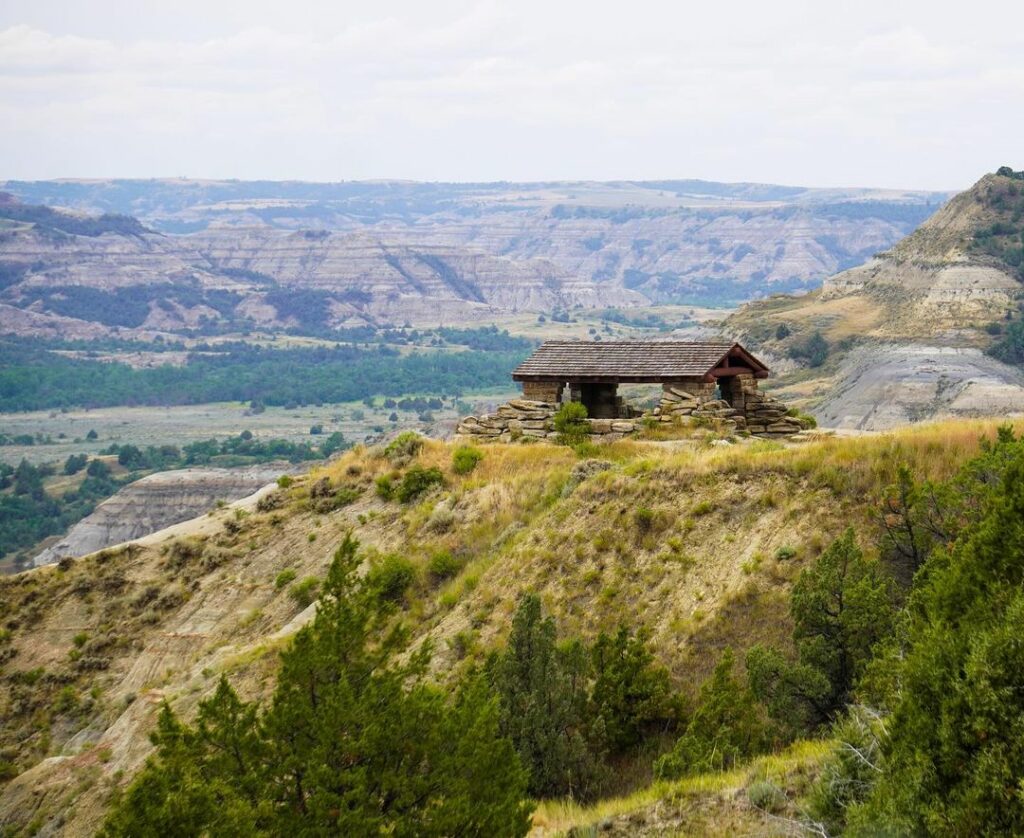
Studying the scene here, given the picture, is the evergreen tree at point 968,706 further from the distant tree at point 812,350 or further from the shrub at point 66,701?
the distant tree at point 812,350

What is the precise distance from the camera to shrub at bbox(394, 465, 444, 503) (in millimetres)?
29000

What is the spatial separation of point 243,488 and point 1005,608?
11856 cm

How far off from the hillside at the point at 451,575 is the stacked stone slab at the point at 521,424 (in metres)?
0.85

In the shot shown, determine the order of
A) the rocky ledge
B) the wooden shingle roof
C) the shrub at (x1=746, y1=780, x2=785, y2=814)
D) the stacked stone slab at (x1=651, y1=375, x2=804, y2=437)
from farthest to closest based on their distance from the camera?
the rocky ledge, the wooden shingle roof, the stacked stone slab at (x1=651, y1=375, x2=804, y2=437), the shrub at (x1=746, y1=780, x2=785, y2=814)

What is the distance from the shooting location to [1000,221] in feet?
440

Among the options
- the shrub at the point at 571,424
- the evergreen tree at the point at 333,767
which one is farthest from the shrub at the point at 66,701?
the evergreen tree at the point at 333,767

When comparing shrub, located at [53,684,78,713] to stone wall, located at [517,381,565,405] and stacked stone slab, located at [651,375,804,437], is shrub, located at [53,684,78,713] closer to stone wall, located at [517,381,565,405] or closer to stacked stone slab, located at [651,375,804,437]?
stone wall, located at [517,381,565,405]

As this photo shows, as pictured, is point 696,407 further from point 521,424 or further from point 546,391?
point 521,424

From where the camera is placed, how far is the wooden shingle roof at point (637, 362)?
95.7ft

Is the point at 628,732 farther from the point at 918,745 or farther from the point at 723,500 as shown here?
the point at 918,745

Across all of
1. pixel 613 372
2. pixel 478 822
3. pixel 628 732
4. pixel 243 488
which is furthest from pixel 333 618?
pixel 243 488

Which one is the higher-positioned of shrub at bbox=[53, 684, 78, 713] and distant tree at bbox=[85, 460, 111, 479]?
shrub at bbox=[53, 684, 78, 713]

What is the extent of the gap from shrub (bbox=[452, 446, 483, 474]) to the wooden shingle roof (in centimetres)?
210

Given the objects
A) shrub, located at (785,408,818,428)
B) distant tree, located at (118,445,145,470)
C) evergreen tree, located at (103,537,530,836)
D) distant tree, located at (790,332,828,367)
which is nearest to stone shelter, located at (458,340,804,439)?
shrub, located at (785,408,818,428)
